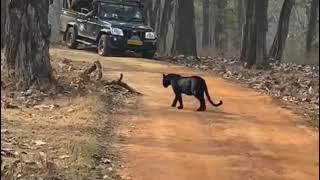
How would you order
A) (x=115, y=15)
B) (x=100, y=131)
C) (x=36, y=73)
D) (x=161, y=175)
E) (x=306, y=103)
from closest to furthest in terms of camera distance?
(x=161, y=175) < (x=100, y=131) < (x=306, y=103) < (x=36, y=73) < (x=115, y=15)

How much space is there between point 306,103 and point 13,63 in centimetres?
563

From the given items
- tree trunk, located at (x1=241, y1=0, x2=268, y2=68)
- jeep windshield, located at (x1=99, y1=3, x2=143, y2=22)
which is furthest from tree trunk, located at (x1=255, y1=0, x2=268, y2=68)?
jeep windshield, located at (x1=99, y1=3, x2=143, y2=22)

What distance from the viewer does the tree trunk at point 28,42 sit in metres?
12.9

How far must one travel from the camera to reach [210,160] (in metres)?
8.24

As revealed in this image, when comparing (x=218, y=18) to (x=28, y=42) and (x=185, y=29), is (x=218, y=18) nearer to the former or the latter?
(x=185, y=29)

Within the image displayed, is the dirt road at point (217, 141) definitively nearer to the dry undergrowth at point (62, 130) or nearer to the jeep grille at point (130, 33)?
the dry undergrowth at point (62, 130)

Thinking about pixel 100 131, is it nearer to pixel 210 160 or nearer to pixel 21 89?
pixel 210 160

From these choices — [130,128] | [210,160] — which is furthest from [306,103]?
[210,160]

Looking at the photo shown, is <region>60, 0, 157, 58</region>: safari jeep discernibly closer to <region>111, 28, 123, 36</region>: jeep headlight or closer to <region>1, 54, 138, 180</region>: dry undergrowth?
<region>111, 28, 123, 36</region>: jeep headlight

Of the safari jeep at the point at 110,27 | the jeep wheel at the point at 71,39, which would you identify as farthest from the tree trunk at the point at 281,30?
the jeep wheel at the point at 71,39

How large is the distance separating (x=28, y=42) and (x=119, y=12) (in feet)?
31.6

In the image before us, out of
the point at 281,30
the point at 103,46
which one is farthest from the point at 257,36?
the point at 103,46

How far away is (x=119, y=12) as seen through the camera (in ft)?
73.7

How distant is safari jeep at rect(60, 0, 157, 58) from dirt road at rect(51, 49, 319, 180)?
7.37 m
